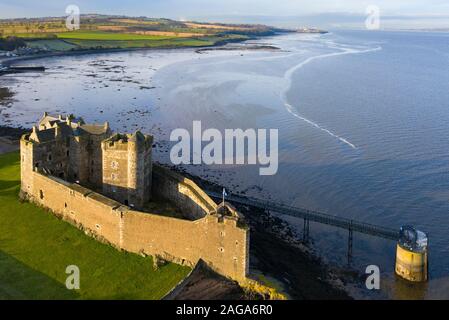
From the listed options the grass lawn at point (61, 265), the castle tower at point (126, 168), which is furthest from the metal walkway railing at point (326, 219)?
the grass lawn at point (61, 265)

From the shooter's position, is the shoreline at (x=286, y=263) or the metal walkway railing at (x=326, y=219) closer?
the shoreline at (x=286, y=263)

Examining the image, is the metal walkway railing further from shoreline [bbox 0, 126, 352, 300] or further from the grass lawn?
the grass lawn

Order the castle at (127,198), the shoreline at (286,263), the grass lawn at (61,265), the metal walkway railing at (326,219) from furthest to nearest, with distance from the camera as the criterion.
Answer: the metal walkway railing at (326,219) < the shoreline at (286,263) < the castle at (127,198) < the grass lawn at (61,265)

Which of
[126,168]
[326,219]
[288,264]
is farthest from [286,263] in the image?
[126,168]

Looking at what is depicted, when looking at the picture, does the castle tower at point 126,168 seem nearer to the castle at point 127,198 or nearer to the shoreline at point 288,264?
the castle at point 127,198
